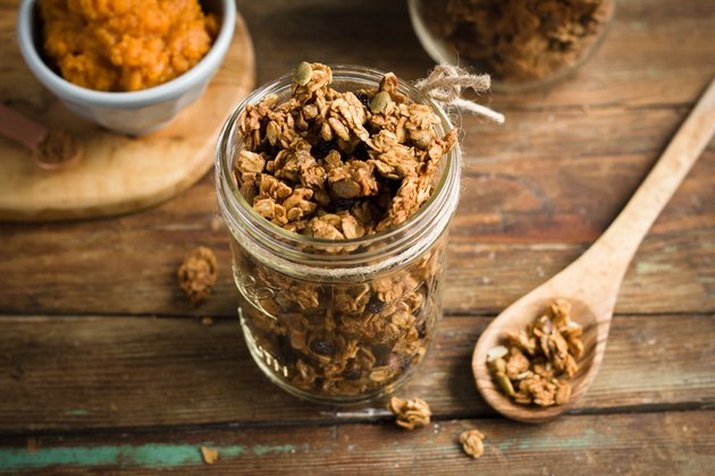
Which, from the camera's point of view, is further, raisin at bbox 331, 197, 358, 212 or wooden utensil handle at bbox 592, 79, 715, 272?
wooden utensil handle at bbox 592, 79, 715, 272

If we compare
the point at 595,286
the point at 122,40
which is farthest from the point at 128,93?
the point at 595,286

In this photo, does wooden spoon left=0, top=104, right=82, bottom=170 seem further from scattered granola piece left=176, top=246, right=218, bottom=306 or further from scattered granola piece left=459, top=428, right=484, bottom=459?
scattered granola piece left=459, top=428, right=484, bottom=459

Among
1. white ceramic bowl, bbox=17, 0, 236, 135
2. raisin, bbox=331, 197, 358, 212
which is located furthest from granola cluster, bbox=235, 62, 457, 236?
white ceramic bowl, bbox=17, 0, 236, 135

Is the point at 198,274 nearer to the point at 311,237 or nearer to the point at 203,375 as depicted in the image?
the point at 203,375

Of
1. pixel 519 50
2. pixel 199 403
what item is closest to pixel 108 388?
pixel 199 403

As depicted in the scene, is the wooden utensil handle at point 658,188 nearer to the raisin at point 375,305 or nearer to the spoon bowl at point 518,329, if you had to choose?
the spoon bowl at point 518,329

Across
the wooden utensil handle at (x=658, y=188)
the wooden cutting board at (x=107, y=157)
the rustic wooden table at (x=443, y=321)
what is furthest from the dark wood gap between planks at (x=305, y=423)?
the wooden cutting board at (x=107, y=157)
